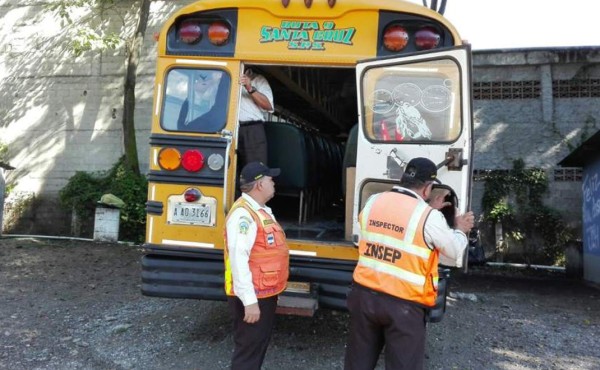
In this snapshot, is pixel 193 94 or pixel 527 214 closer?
pixel 193 94

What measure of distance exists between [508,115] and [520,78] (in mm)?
782

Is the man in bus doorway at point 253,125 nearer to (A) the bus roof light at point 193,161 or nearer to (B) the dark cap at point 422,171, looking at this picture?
(A) the bus roof light at point 193,161

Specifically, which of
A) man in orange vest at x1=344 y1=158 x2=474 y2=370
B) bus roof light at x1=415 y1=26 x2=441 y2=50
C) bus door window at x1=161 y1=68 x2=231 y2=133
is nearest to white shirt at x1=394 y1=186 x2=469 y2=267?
man in orange vest at x1=344 y1=158 x2=474 y2=370

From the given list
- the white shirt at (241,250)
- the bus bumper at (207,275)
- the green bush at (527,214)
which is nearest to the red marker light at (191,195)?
the bus bumper at (207,275)

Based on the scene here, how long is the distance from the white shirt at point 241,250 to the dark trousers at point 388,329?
2.01 feet

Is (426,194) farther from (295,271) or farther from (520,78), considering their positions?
(520,78)

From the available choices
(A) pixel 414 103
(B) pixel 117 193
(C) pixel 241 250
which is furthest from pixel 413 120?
(B) pixel 117 193

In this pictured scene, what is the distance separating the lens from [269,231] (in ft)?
10.7

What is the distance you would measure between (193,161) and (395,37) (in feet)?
5.81

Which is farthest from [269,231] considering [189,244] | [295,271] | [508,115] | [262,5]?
[508,115]

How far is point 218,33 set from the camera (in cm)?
402

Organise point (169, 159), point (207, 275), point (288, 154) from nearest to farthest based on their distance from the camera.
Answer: point (207, 275), point (169, 159), point (288, 154)

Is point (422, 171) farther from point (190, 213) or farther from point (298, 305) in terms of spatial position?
point (190, 213)

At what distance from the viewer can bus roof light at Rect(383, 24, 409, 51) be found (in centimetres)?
383
